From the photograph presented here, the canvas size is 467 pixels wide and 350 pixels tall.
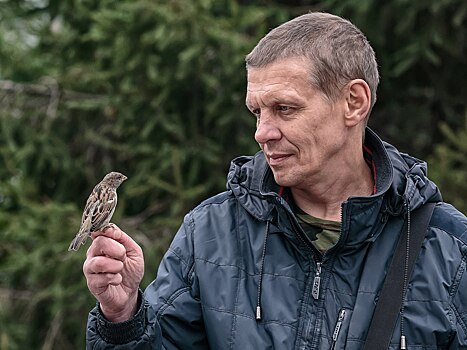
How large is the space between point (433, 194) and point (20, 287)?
232 inches

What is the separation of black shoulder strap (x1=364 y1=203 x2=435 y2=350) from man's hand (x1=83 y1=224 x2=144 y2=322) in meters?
0.76

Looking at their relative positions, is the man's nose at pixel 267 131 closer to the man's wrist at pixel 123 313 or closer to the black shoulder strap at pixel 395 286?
the black shoulder strap at pixel 395 286

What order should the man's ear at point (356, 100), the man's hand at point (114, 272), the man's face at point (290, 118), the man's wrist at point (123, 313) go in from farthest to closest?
the man's ear at point (356, 100)
the man's face at point (290, 118)
the man's wrist at point (123, 313)
the man's hand at point (114, 272)

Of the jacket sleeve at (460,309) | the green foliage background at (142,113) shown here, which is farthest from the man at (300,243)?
the green foliage background at (142,113)

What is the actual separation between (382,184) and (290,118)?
15.4 inches

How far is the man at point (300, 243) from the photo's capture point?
9.26 ft

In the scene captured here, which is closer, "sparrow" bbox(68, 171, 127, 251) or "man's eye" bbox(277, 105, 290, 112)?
"sparrow" bbox(68, 171, 127, 251)

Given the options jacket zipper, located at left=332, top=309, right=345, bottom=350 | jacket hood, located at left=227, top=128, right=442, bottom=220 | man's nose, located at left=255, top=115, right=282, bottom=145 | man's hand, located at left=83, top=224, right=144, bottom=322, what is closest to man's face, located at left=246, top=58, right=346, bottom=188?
man's nose, located at left=255, top=115, right=282, bottom=145

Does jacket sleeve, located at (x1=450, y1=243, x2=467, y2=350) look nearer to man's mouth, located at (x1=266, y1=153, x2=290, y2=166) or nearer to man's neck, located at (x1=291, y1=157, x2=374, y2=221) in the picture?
man's neck, located at (x1=291, y1=157, x2=374, y2=221)

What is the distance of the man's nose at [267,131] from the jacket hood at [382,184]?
178 millimetres

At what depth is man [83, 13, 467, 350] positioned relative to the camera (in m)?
2.82

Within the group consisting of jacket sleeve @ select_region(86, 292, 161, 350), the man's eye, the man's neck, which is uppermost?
the man's eye

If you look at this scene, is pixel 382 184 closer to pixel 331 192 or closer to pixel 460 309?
pixel 331 192

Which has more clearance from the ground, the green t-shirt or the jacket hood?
the jacket hood
